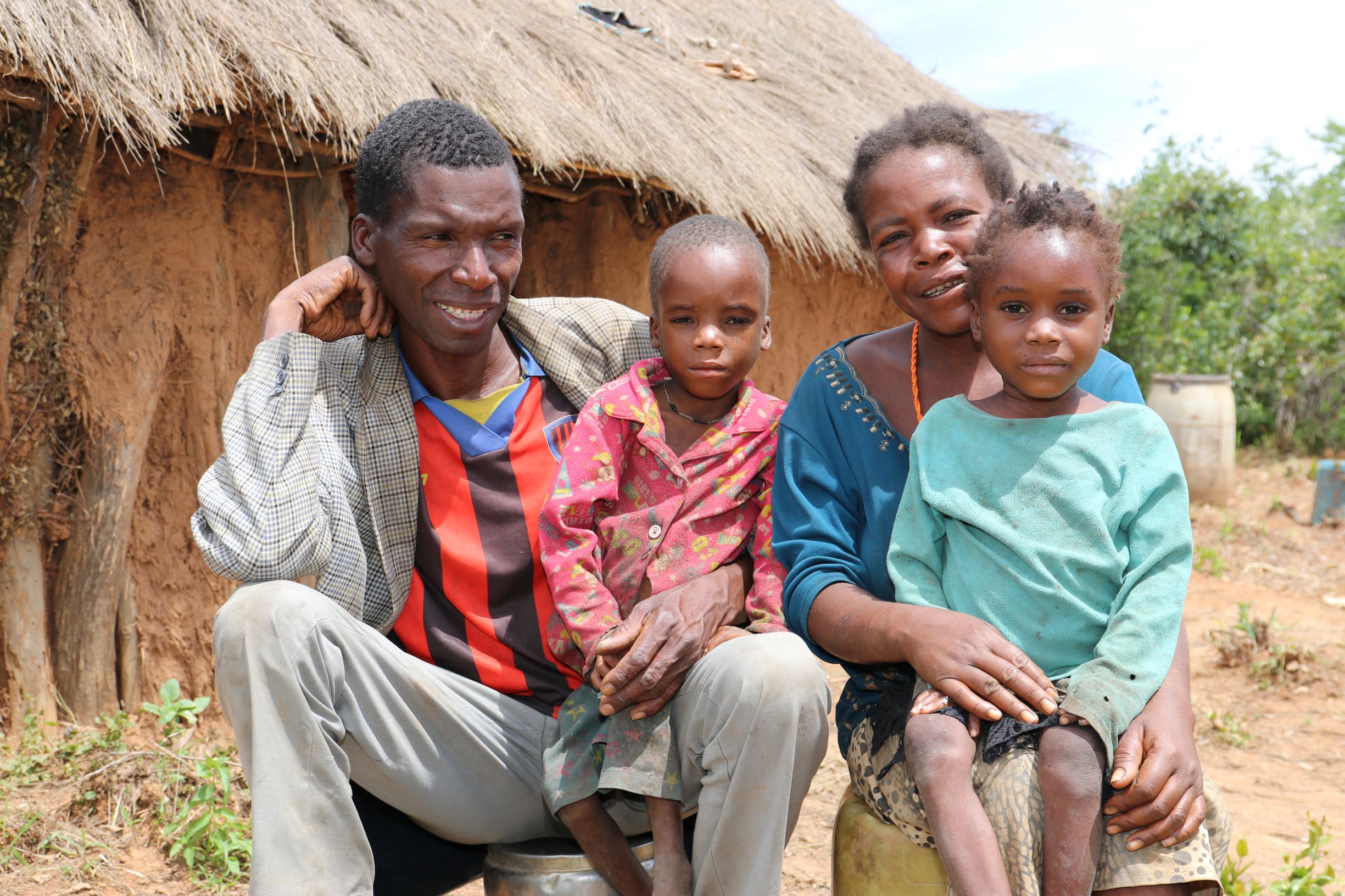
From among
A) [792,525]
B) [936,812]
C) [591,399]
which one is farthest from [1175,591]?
[591,399]

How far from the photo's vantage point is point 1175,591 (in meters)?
1.79

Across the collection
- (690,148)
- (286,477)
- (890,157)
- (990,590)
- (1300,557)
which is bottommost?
(1300,557)

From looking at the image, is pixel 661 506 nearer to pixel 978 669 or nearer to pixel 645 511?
pixel 645 511

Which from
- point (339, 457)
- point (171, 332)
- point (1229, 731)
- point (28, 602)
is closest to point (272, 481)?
point (339, 457)

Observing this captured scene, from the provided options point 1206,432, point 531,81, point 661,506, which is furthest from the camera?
point 1206,432

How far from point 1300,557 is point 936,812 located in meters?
7.38

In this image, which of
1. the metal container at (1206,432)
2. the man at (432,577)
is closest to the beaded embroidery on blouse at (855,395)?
the man at (432,577)

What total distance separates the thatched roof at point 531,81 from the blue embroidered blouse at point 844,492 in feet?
7.22

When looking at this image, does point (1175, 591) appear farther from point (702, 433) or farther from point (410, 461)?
point (410, 461)

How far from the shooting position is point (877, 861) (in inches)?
77.1

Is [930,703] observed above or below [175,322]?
below

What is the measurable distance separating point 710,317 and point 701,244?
16 cm

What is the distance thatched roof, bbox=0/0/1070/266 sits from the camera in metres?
3.21

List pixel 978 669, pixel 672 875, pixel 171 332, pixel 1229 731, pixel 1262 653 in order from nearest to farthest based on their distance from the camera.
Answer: pixel 978 669
pixel 672 875
pixel 171 332
pixel 1229 731
pixel 1262 653
